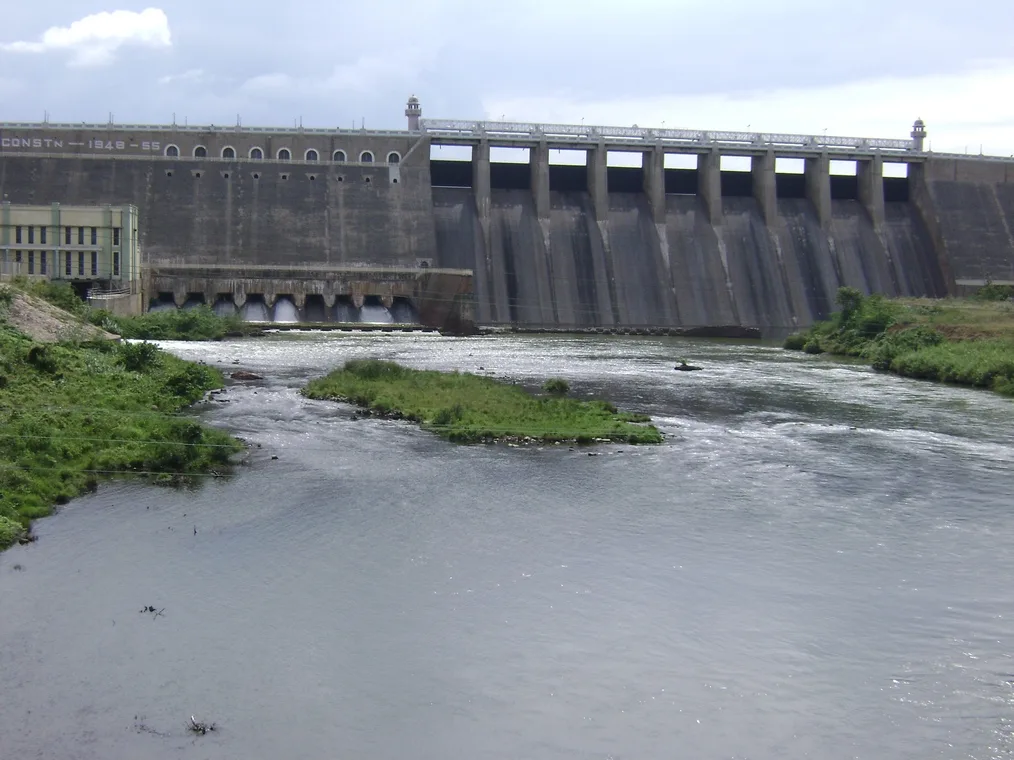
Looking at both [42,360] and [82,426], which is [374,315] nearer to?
[42,360]

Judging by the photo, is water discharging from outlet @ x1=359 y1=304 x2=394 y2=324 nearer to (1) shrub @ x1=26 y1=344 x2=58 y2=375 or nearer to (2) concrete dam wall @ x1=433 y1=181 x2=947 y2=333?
(2) concrete dam wall @ x1=433 y1=181 x2=947 y2=333

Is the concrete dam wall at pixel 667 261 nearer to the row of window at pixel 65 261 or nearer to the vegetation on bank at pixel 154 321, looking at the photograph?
the vegetation on bank at pixel 154 321

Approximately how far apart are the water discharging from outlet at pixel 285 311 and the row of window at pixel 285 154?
1293 cm

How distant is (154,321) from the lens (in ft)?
166

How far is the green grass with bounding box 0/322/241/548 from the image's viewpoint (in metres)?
18.5

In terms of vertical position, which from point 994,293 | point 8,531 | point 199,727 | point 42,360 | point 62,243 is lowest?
point 199,727

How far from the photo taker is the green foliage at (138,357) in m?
30.5

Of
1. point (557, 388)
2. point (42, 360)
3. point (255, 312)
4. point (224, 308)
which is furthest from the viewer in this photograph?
point (255, 312)

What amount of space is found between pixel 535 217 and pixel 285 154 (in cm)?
1567

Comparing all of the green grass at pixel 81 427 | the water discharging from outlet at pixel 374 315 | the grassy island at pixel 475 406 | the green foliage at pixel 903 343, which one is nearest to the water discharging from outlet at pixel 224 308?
the water discharging from outlet at pixel 374 315

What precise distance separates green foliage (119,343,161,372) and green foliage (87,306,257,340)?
50.6 ft

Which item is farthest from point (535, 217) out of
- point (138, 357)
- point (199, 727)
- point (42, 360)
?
point (199, 727)

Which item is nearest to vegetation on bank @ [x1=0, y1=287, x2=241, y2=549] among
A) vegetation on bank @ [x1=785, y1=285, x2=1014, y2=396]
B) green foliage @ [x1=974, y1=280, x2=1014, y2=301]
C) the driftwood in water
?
the driftwood in water

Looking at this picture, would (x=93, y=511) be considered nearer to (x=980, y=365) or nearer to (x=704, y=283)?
(x=980, y=365)
